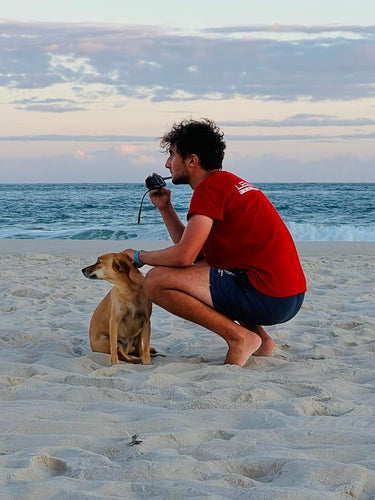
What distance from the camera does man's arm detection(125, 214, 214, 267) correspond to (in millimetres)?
3850

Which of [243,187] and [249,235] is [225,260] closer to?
[249,235]

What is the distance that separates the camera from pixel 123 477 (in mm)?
2387

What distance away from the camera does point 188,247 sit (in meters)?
3.90

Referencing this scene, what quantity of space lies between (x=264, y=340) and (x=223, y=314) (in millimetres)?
415

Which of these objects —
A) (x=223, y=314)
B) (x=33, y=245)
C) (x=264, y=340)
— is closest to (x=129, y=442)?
(x=223, y=314)

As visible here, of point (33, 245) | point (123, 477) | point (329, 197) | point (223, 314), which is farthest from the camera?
point (329, 197)

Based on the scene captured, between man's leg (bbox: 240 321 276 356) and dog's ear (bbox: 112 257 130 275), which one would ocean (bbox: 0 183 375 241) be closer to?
man's leg (bbox: 240 321 276 356)

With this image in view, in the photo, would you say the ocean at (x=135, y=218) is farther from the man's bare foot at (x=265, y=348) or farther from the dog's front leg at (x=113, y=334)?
the dog's front leg at (x=113, y=334)

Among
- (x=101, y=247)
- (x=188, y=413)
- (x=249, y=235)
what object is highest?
(x=249, y=235)

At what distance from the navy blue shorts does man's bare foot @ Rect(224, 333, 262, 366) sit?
5.0 inches

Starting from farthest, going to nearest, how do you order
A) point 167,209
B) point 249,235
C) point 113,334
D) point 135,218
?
point 135,218
point 167,209
point 113,334
point 249,235

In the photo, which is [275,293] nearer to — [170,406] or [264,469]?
[170,406]

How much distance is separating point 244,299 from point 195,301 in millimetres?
292

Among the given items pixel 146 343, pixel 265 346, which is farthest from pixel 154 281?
pixel 265 346
